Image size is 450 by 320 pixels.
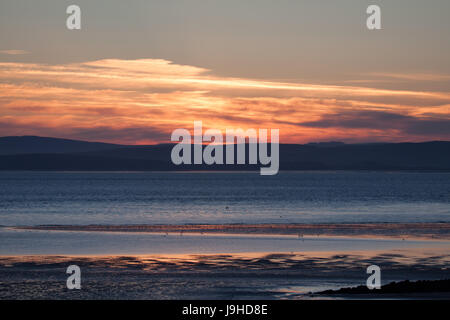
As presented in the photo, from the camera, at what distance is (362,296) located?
17.2 m

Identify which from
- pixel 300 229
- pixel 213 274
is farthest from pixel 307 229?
pixel 213 274

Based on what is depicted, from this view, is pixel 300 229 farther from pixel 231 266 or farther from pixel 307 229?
pixel 231 266

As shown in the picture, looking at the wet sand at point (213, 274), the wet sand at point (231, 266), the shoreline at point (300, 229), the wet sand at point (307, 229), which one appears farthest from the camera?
the wet sand at point (307, 229)

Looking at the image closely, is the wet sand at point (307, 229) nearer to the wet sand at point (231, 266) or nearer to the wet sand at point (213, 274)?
the wet sand at point (231, 266)

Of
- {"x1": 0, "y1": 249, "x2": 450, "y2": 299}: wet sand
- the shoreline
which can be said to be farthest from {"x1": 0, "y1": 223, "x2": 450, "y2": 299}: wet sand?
the shoreline

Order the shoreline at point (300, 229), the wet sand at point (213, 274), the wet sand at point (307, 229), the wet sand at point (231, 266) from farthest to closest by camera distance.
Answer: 1. the wet sand at point (307, 229)
2. the shoreline at point (300, 229)
3. the wet sand at point (231, 266)
4. the wet sand at point (213, 274)

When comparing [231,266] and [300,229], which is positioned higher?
[231,266]

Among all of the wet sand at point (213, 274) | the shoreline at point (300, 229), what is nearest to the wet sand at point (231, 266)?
the wet sand at point (213, 274)

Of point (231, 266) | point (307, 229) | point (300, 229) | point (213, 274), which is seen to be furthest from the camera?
point (300, 229)
